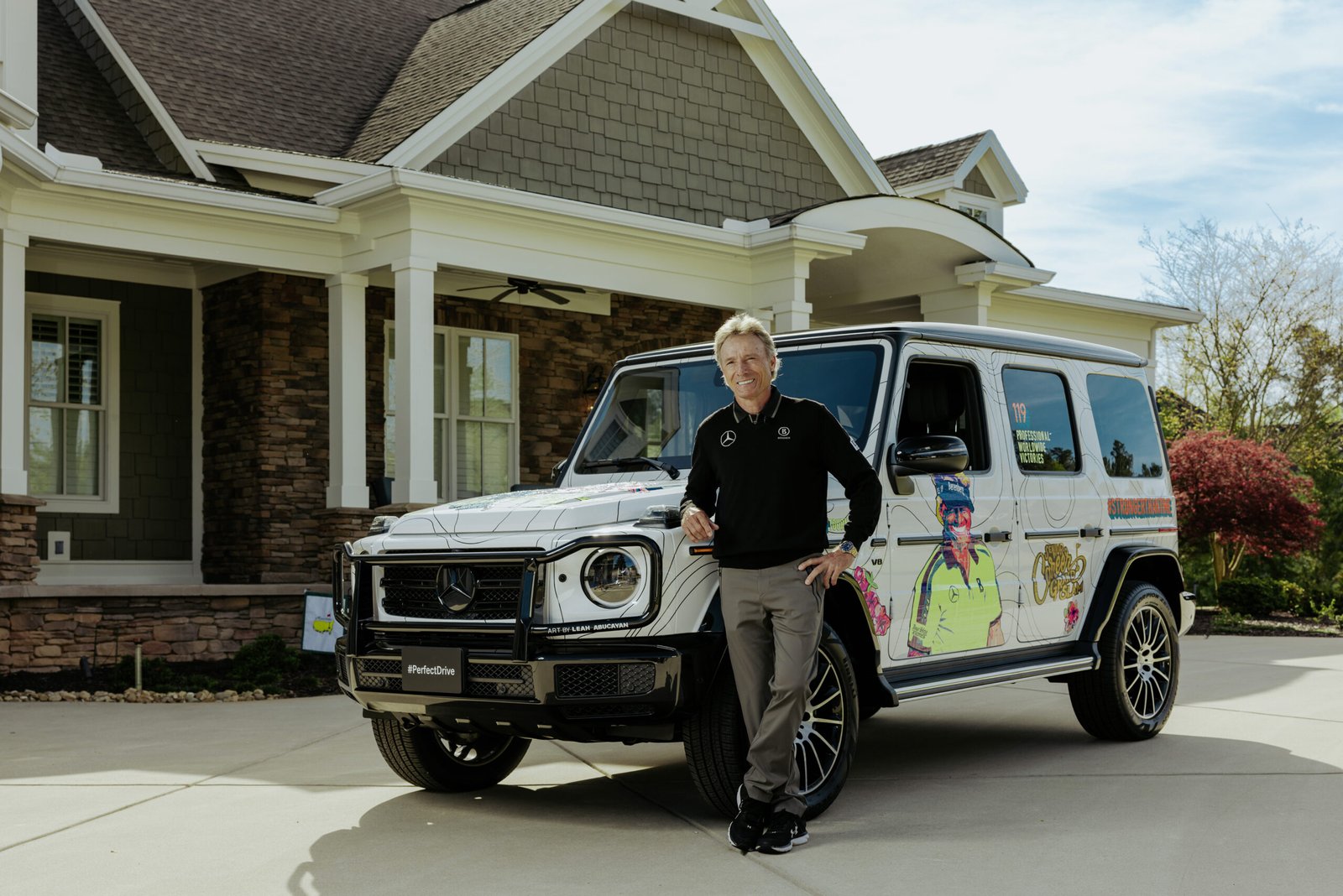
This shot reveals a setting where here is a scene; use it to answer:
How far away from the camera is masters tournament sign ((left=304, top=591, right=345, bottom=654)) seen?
471 inches

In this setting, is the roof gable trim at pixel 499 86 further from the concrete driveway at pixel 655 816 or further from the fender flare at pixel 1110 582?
the fender flare at pixel 1110 582

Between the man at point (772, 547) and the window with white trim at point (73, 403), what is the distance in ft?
33.5

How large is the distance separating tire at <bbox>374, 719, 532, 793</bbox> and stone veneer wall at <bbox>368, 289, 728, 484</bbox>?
368 inches

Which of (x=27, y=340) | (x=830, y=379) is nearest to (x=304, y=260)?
(x=27, y=340)

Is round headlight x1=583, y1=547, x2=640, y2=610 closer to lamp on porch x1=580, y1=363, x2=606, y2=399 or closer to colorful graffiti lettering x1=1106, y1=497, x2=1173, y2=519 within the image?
colorful graffiti lettering x1=1106, y1=497, x2=1173, y2=519

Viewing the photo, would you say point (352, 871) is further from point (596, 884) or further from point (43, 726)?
point (43, 726)

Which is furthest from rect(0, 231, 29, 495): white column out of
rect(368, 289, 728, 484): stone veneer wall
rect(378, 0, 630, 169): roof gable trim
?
rect(368, 289, 728, 484): stone veneer wall

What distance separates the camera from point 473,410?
16219 millimetres

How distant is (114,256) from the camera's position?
14273mm

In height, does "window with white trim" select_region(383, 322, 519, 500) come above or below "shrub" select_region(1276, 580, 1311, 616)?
above

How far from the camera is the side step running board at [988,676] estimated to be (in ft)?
21.0

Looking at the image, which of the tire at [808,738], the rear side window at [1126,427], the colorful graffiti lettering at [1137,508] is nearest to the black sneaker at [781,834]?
the tire at [808,738]

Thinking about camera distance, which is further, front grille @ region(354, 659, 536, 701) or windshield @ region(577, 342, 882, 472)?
windshield @ region(577, 342, 882, 472)

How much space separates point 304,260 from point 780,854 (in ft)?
31.4
